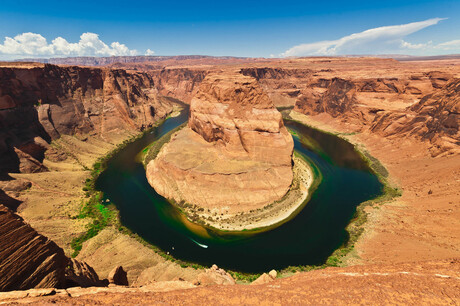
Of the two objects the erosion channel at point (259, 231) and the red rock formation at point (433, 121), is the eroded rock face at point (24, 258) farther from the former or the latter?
the red rock formation at point (433, 121)

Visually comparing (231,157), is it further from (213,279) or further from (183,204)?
(213,279)

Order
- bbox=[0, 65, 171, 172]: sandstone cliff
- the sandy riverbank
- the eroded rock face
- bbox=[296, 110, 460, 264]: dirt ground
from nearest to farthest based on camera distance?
the eroded rock face < bbox=[296, 110, 460, 264]: dirt ground < the sandy riverbank < bbox=[0, 65, 171, 172]: sandstone cliff

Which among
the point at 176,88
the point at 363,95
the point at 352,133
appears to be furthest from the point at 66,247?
the point at 176,88

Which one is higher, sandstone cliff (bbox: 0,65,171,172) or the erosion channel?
sandstone cliff (bbox: 0,65,171,172)

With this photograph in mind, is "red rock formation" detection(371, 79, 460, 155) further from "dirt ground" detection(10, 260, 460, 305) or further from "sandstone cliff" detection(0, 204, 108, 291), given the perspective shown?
"sandstone cliff" detection(0, 204, 108, 291)

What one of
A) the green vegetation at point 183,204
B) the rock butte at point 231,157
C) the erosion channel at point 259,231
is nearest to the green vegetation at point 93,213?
the green vegetation at point 183,204

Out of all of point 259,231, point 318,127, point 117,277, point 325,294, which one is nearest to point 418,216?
point 259,231

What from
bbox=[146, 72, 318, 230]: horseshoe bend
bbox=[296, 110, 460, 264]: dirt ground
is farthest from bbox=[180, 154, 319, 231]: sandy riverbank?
bbox=[296, 110, 460, 264]: dirt ground
